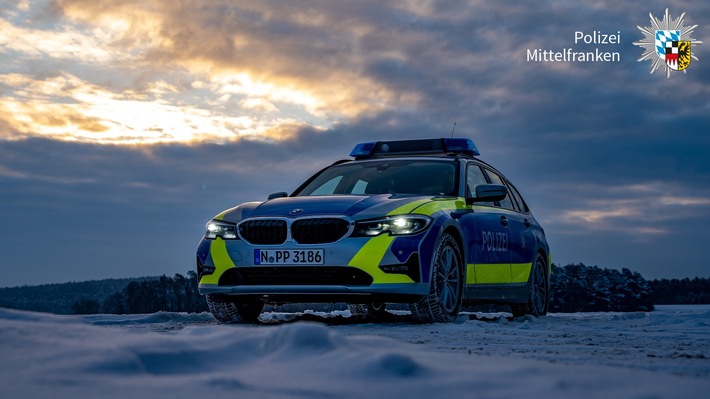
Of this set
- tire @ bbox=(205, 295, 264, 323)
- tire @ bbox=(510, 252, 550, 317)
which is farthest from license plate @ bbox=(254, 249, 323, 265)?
tire @ bbox=(510, 252, 550, 317)

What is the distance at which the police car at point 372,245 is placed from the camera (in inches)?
290

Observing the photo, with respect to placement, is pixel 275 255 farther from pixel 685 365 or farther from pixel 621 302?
pixel 621 302

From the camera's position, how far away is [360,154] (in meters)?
10.3

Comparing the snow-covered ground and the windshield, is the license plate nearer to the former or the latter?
the windshield

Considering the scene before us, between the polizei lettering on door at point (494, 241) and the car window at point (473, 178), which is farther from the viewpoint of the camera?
the car window at point (473, 178)

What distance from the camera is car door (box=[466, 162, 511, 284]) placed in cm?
859

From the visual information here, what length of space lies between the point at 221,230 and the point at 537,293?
445cm

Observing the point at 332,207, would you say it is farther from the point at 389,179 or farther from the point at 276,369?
the point at 276,369

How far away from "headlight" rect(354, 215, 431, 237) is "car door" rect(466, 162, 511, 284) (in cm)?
115

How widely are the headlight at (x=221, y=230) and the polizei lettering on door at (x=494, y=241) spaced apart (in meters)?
2.55

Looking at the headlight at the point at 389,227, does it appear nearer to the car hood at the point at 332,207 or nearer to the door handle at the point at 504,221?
the car hood at the point at 332,207

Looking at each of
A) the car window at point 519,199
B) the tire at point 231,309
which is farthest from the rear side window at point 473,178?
the tire at point 231,309

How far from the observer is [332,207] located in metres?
7.59

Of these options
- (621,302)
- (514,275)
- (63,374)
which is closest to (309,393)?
(63,374)
